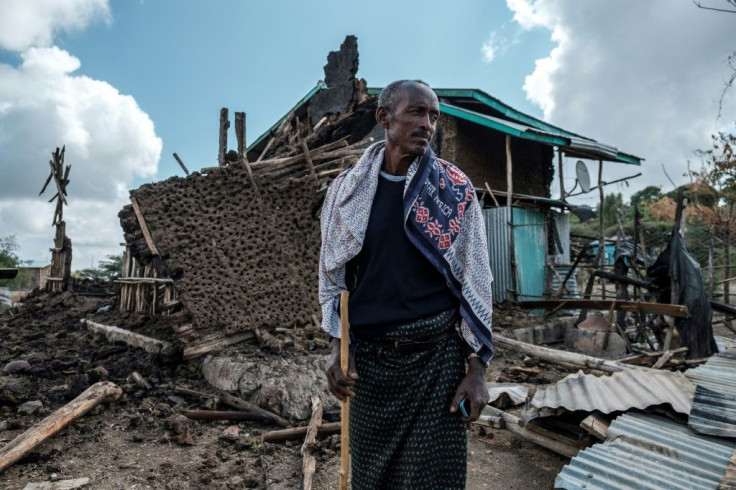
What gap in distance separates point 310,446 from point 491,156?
967cm

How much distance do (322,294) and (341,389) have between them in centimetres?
38

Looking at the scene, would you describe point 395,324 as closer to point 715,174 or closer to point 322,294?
point 322,294

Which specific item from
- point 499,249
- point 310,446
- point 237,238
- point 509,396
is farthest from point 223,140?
point 499,249

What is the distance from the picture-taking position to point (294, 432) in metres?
4.12

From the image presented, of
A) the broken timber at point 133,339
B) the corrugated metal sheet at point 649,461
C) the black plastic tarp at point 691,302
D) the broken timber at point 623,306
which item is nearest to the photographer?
the corrugated metal sheet at point 649,461

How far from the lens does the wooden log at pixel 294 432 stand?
13.4ft

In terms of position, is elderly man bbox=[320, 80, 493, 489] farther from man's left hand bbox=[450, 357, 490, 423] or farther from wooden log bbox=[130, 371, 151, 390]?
wooden log bbox=[130, 371, 151, 390]

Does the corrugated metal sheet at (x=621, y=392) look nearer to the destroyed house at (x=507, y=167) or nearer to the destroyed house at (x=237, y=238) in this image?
the destroyed house at (x=237, y=238)

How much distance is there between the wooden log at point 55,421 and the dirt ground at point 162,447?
0.08m

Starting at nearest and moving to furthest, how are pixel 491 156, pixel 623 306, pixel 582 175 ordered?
pixel 623 306 < pixel 491 156 < pixel 582 175

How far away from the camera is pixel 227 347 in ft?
18.3

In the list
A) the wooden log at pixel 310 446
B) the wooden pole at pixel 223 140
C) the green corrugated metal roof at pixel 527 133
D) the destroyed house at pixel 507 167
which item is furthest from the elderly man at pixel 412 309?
the green corrugated metal roof at pixel 527 133

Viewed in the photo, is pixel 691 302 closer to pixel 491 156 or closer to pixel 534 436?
pixel 534 436

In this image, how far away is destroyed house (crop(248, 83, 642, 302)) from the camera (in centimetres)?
1052
